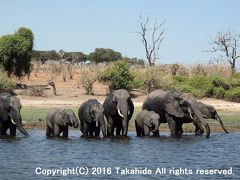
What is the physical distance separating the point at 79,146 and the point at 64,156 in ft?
7.92

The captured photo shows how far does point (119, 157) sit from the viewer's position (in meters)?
Result: 19.5

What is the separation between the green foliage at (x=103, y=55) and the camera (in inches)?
3903

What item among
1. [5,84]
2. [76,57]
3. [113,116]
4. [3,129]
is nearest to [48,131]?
[3,129]

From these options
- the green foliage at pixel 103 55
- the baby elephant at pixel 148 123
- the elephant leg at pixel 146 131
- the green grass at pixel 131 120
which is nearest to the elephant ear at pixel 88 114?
the baby elephant at pixel 148 123

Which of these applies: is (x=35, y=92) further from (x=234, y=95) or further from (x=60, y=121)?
(x=60, y=121)

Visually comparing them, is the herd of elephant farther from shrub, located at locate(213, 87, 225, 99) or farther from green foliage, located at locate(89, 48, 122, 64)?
green foliage, located at locate(89, 48, 122, 64)

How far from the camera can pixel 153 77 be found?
5178cm

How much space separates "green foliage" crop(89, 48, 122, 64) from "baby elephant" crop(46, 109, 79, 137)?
241 feet

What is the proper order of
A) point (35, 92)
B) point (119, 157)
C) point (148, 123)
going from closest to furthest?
point (119, 157), point (148, 123), point (35, 92)

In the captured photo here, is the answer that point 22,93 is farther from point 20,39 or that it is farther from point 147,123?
point 147,123

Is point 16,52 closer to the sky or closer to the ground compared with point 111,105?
closer to the sky

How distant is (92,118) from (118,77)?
26652 millimetres

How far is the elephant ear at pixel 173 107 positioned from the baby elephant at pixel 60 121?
169 inches

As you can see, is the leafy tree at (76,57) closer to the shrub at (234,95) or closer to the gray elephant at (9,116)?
the shrub at (234,95)
